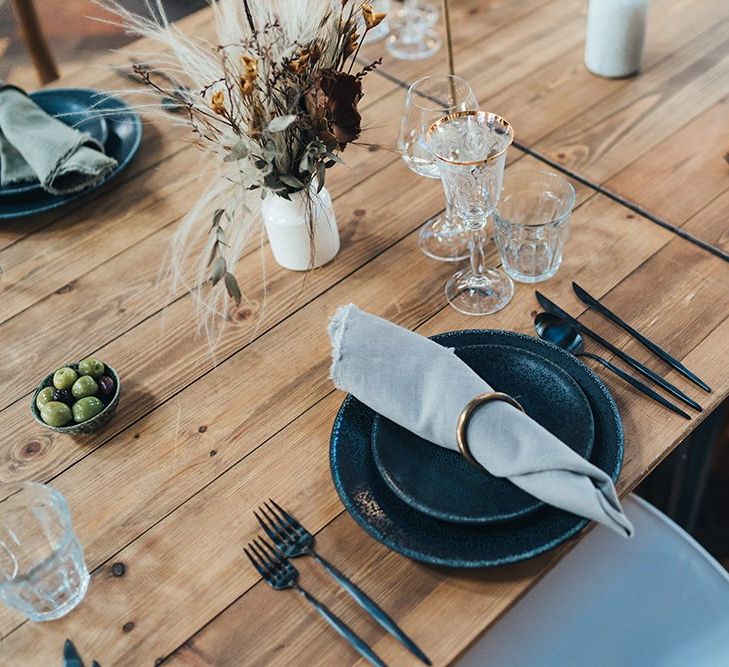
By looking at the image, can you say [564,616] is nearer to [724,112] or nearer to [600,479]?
[600,479]

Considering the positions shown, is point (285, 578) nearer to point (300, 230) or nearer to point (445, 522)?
point (445, 522)

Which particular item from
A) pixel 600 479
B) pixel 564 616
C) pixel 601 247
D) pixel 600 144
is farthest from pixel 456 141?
pixel 564 616

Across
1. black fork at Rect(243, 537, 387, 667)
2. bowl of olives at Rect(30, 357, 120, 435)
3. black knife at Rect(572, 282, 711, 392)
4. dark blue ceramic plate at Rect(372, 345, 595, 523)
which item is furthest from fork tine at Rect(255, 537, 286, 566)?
black knife at Rect(572, 282, 711, 392)

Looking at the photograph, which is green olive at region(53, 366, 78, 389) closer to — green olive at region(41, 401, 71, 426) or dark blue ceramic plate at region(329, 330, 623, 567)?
green olive at region(41, 401, 71, 426)

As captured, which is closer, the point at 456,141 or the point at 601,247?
the point at 456,141

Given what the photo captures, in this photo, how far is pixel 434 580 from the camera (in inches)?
35.9

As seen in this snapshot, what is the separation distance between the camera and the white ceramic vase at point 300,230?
48.7 inches

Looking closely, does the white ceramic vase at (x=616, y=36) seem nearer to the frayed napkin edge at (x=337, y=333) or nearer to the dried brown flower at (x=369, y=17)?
the dried brown flower at (x=369, y=17)

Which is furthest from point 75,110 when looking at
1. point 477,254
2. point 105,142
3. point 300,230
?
point 477,254

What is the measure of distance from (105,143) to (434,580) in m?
1.00

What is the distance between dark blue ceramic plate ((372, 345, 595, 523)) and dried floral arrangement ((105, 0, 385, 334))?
0.30m

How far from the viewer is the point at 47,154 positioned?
56.0 inches

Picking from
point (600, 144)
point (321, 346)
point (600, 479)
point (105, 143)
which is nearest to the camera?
point (600, 479)

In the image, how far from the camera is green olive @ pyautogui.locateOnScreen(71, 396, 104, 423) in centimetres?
110
